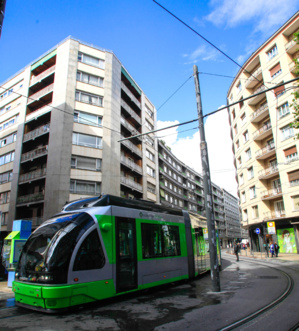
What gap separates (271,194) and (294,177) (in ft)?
13.6

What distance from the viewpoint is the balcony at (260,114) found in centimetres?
3104

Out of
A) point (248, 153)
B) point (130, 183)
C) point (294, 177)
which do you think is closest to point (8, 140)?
point (130, 183)

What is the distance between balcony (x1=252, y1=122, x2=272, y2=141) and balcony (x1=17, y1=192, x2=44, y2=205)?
26.1m

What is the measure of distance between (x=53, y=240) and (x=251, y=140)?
3216 cm

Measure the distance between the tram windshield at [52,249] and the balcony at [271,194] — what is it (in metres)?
27.4

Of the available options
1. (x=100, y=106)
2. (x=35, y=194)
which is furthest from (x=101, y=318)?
(x=100, y=106)

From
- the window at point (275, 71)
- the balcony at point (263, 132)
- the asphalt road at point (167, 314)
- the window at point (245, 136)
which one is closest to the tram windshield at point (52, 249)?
the asphalt road at point (167, 314)

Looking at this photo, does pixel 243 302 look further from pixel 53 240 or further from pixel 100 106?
pixel 100 106

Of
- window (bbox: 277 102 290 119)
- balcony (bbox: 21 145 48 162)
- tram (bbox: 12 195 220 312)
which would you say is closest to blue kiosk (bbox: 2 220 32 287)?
tram (bbox: 12 195 220 312)

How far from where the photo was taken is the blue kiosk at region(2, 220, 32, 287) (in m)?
11.3

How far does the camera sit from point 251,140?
3372 cm

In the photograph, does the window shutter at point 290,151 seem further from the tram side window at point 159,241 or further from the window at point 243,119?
the tram side window at point 159,241

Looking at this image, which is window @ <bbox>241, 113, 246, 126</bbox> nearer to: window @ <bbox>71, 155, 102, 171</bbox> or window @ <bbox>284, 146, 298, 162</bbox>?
window @ <bbox>284, 146, 298, 162</bbox>

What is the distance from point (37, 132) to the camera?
2819cm
